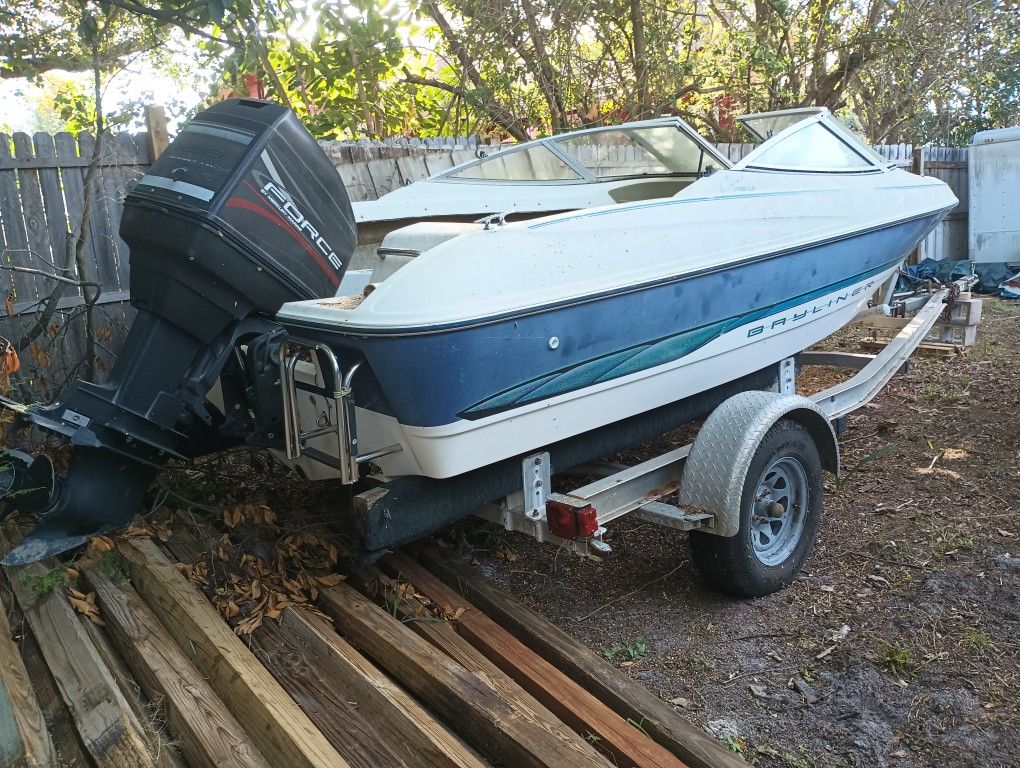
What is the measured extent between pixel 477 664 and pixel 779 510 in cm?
132

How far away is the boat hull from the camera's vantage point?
2594mm

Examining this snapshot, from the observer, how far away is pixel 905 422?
5125 millimetres

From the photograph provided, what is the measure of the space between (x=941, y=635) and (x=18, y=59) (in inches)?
285

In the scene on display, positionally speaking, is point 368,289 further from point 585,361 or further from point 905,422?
point 905,422

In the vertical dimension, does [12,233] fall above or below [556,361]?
above

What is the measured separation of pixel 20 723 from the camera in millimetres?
2203

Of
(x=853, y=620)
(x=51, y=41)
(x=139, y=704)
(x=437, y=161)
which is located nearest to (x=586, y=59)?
(x=437, y=161)

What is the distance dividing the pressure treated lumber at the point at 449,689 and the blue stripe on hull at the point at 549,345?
28.2 inches

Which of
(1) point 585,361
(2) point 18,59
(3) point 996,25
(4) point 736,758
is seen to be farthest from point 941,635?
(3) point 996,25

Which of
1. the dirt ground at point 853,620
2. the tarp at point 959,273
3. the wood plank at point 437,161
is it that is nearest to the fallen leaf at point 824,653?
the dirt ground at point 853,620

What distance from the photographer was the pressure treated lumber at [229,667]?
2.15 m

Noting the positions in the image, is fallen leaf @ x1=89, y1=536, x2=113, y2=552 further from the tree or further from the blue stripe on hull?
the tree

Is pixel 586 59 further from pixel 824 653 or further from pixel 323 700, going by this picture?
pixel 323 700

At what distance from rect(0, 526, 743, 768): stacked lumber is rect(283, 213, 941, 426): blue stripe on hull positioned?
0.77m
